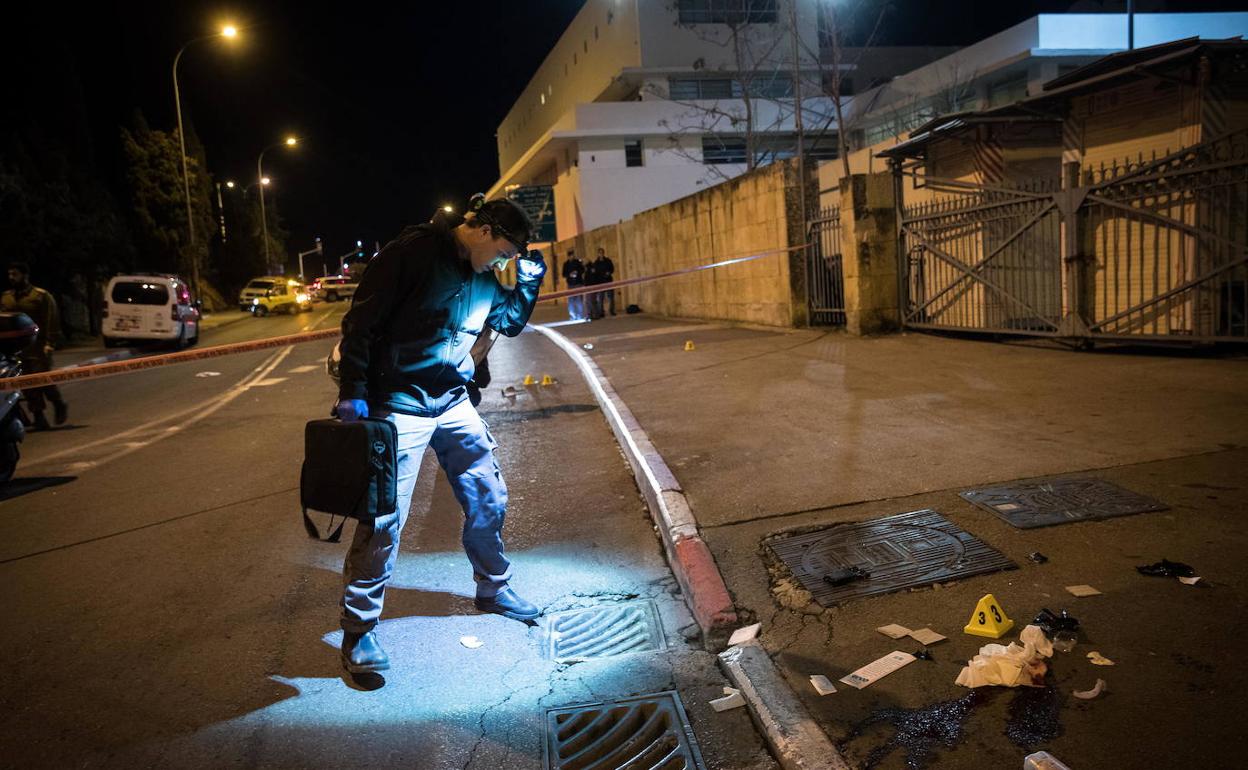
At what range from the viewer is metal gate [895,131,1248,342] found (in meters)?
9.15

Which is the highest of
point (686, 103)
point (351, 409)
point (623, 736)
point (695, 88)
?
point (695, 88)

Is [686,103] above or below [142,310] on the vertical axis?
above

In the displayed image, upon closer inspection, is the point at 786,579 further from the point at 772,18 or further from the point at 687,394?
the point at 772,18

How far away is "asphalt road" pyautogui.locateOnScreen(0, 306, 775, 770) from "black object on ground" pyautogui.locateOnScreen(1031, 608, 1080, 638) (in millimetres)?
1263

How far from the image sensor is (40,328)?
1091 centimetres

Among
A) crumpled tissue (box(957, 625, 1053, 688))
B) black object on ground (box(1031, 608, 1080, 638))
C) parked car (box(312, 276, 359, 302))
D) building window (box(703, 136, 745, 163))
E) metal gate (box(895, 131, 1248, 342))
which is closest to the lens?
crumpled tissue (box(957, 625, 1053, 688))

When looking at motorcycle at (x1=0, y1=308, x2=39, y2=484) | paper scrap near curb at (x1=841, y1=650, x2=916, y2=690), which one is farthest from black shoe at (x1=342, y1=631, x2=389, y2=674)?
motorcycle at (x1=0, y1=308, x2=39, y2=484)

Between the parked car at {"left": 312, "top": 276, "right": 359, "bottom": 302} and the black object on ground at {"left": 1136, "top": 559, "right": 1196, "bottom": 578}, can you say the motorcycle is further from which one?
the parked car at {"left": 312, "top": 276, "right": 359, "bottom": 302}

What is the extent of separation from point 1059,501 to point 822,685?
2.34m

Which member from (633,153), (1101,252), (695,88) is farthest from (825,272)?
(695,88)

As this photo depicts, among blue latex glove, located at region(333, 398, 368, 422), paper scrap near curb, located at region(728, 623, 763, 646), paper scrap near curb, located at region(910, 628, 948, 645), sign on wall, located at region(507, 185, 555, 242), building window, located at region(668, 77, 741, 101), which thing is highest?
building window, located at region(668, 77, 741, 101)

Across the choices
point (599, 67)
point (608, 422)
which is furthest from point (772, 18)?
point (608, 422)

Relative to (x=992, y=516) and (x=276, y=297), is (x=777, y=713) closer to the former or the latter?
(x=992, y=516)

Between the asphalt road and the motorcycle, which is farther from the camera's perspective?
the motorcycle
